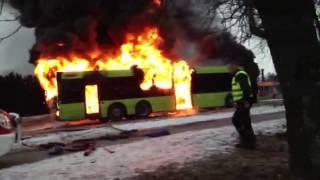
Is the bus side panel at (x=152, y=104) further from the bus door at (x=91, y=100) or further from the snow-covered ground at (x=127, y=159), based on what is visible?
the snow-covered ground at (x=127, y=159)

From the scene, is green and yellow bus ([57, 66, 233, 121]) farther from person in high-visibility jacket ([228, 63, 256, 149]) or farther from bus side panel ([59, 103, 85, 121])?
person in high-visibility jacket ([228, 63, 256, 149])

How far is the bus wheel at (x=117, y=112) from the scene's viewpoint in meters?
30.8

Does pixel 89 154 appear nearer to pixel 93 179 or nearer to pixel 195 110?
pixel 93 179

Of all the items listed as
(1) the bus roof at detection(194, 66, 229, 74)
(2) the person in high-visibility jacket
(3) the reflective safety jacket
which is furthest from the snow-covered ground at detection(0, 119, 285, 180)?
(1) the bus roof at detection(194, 66, 229, 74)

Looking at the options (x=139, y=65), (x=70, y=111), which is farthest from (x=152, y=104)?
(x=70, y=111)

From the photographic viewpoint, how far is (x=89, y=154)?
12.1 metres

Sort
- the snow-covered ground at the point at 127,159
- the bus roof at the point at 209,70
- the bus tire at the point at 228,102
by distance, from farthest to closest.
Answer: the bus tire at the point at 228,102
the bus roof at the point at 209,70
the snow-covered ground at the point at 127,159

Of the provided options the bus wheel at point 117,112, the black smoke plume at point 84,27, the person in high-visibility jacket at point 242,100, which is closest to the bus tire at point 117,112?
the bus wheel at point 117,112

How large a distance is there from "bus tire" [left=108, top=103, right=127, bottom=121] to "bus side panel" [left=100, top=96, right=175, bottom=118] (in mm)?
152

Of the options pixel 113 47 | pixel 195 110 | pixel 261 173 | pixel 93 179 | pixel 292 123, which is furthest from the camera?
pixel 113 47

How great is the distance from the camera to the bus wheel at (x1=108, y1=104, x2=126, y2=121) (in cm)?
3077

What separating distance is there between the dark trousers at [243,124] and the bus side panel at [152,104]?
19.0m

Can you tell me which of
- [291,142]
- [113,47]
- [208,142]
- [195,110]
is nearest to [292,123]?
[291,142]

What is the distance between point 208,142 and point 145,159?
2.01m
